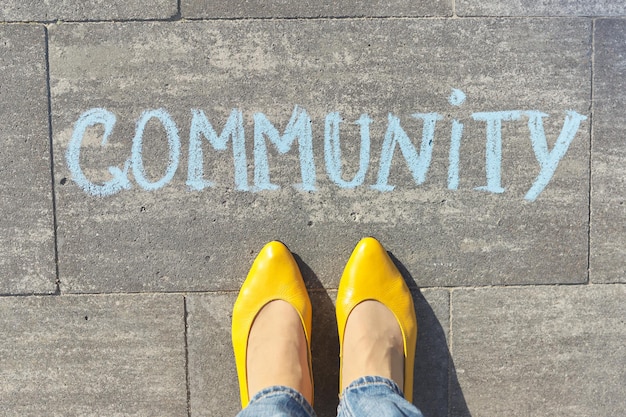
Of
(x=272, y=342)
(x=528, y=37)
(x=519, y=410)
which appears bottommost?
(x=519, y=410)

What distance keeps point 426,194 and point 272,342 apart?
3.35 ft

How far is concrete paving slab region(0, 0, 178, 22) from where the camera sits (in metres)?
2.21

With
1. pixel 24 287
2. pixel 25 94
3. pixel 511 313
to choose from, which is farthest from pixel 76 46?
pixel 511 313

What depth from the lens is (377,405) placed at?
1.96 meters

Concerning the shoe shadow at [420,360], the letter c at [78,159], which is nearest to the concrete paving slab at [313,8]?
the letter c at [78,159]

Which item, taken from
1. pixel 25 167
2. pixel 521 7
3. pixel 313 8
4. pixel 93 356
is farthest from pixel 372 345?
pixel 25 167

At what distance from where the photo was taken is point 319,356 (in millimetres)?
2348

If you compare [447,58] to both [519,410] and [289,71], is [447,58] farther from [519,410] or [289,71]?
[519,410]

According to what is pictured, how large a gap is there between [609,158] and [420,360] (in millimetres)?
1338

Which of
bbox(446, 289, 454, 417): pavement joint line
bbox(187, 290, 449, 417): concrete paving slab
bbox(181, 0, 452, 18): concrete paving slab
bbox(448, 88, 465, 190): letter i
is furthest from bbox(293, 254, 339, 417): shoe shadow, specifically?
bbox(181, 0, 452, 18): concrete paving slab

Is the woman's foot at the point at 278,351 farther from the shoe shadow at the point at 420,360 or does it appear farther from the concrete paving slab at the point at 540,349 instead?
the concrete paving slab at the point at 540,349

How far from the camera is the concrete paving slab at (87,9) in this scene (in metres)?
2.21

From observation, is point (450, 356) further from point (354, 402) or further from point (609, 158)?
point (609, 158)

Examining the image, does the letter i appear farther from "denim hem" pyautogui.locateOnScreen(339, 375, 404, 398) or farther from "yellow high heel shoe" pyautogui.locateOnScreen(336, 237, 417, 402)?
"denim hem" pyautogui.locateOnScreen(339, 375, 404, 398)
